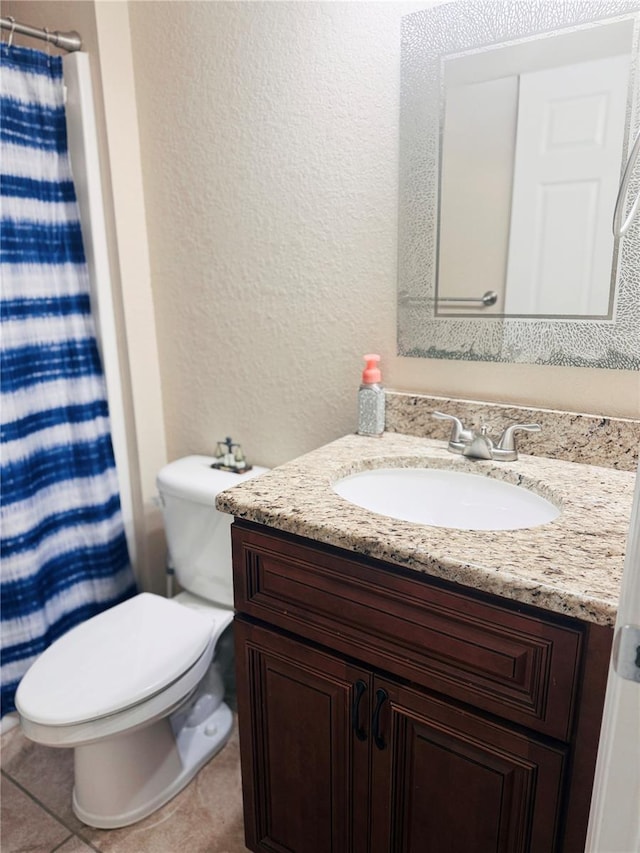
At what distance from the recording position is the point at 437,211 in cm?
134

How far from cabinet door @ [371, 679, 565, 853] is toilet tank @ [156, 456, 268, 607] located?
0.73 m

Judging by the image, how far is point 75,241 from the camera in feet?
5.75

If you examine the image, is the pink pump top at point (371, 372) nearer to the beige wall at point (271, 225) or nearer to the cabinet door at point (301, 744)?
the beige wall at point (271, 225)

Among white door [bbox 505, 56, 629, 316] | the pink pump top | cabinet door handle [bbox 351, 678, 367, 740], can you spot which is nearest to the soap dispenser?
the pink pump top

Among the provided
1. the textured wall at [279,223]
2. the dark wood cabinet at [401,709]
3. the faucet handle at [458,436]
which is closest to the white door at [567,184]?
the textured wall at [279,223]

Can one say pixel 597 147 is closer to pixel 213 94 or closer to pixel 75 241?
pixel 213 94

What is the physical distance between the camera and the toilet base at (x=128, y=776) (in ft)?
4.75

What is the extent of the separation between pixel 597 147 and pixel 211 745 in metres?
1.69

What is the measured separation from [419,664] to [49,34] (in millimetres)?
1752

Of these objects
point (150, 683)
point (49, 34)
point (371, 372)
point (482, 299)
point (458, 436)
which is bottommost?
point (150, 683)

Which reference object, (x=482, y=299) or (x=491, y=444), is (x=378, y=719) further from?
(x=482, y=299)

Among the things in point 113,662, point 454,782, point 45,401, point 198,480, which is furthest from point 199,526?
point 454,782

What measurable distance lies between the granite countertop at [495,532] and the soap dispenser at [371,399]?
133 mm

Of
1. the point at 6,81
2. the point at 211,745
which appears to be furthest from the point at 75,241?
the point at 211,745
